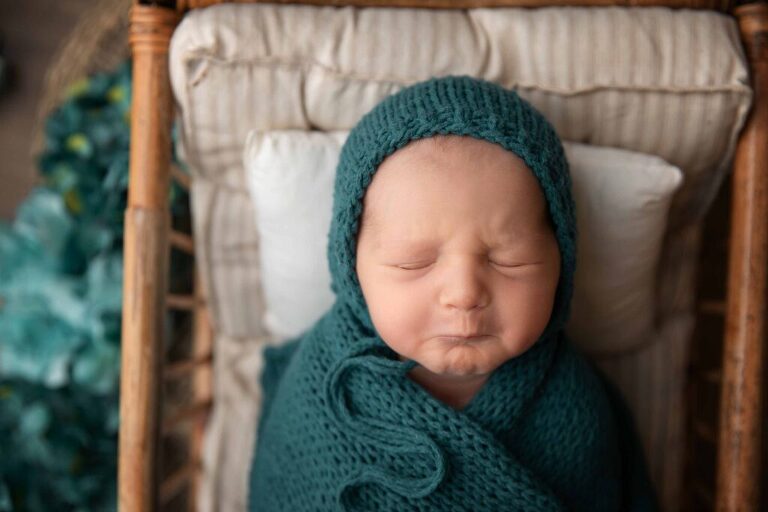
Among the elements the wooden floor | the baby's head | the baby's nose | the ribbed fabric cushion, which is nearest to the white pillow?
the ribbed fabric cushion

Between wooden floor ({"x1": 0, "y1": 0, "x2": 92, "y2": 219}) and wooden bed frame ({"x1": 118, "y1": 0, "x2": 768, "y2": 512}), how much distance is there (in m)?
0.90

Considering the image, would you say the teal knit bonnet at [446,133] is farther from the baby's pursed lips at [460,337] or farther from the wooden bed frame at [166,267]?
the wooden bed frame at [166,267]

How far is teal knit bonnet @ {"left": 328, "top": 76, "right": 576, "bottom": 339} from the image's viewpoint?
2.76 feet

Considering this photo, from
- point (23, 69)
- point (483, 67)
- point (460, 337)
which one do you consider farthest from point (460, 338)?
point (23, 69)

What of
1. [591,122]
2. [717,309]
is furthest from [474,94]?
[717,309]

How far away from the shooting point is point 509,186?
0.83 metres

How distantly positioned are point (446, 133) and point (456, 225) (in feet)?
0.39

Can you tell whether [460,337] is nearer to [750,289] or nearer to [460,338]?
[460,338]

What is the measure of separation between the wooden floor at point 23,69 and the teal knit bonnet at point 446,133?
122 cm

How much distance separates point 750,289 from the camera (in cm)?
107

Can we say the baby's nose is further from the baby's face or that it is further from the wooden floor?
the wooden floor

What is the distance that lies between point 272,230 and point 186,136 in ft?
0.67

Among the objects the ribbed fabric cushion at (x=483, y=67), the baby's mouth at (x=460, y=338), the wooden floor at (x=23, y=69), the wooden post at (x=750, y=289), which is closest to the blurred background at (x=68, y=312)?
the wooden floor at (x=23, y=69)

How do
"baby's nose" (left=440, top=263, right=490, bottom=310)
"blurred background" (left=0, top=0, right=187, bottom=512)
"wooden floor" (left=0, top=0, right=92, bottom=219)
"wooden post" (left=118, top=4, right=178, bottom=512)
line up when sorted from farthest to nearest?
"wooden floor" (left=0, top=0, right=92, bottom=219) → "blurred background" (left=0, top=0, right=187, bottom=512) → "wooden post" (left=118, top=4, right=178, bottom=512) → "baby's nose" (left=440, top=263, right=490, bottom=310)
